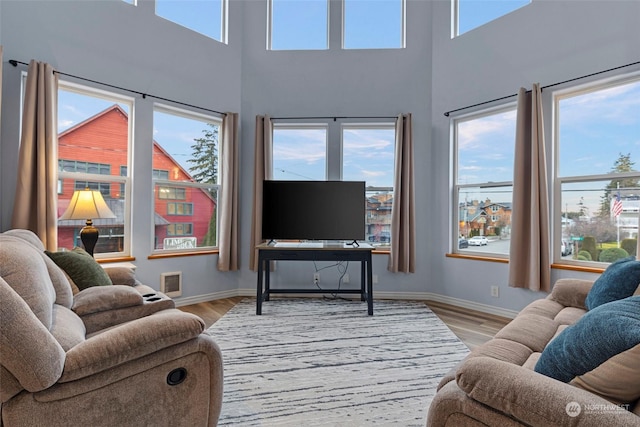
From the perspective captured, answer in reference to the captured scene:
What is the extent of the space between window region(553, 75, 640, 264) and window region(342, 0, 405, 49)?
7.06 feet

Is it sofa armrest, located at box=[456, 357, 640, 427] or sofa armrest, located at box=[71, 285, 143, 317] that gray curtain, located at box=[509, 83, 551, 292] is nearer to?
sofa armrest, located at box=[456, 357, 640, 427]

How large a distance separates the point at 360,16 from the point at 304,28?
2.52 ft

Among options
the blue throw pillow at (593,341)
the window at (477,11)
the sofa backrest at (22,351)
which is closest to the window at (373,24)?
the window at (477,11)

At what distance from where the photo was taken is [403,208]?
4.28 meters

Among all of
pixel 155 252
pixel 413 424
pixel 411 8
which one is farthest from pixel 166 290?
pixel 411 8

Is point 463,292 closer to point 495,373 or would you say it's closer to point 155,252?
point 495,373

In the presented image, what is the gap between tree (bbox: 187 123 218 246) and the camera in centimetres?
435

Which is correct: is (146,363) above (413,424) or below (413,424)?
above

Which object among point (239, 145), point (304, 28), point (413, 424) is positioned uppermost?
point (304, 28)

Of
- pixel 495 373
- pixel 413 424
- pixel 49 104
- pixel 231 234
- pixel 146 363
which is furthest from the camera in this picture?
pixel 231 234

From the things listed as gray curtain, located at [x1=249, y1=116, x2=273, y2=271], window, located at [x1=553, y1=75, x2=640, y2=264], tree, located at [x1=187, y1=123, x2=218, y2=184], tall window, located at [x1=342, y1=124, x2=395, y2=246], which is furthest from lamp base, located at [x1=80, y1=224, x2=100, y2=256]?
window, located at [x1=553, y1=75, x2=640, y2=264]

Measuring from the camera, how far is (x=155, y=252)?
13.0 feet

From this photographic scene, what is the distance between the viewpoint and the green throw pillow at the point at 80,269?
7.24 feet

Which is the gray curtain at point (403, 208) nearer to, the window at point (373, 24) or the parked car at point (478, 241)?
the parked car at point (478, 241)
